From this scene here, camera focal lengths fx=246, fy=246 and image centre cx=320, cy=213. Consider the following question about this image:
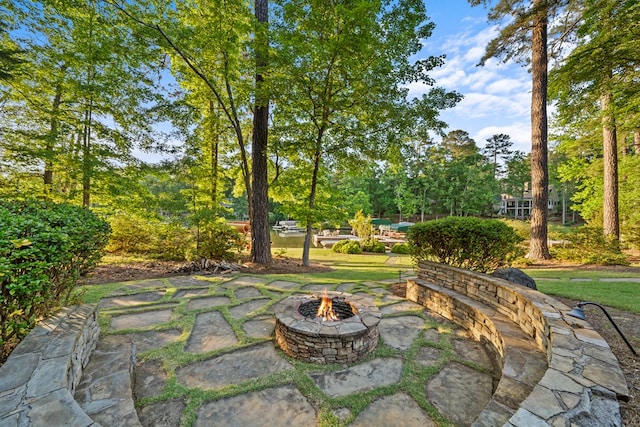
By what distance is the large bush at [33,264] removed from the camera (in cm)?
163

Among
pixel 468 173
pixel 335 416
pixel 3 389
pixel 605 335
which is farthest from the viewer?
pixel 468 173

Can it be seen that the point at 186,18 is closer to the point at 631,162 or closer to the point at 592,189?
the point at 631,162

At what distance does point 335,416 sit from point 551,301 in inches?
102

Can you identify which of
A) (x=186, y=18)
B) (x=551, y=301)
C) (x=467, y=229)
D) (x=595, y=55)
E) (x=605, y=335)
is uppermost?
(x=186, y=18)

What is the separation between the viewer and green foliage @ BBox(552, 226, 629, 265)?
671 centimetres

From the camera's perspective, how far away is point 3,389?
127 centimetres

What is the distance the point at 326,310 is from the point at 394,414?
136cm

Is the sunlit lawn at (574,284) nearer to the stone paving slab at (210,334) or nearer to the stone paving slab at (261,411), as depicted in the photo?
the stone paving slab at (210,334)

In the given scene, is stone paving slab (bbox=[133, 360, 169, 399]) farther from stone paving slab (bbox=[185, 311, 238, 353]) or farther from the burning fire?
the burning fire

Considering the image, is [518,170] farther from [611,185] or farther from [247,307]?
[247,307]

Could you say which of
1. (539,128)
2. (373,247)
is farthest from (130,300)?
(539,128)

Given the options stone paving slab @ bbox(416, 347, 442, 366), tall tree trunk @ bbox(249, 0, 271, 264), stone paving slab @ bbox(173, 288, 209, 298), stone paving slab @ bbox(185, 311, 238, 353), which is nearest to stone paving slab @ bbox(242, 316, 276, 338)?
stone paving slab @ bbox(185, 311, 238, 353)

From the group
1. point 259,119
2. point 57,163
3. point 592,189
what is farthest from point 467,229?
point 592,189

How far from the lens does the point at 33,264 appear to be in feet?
5.61
